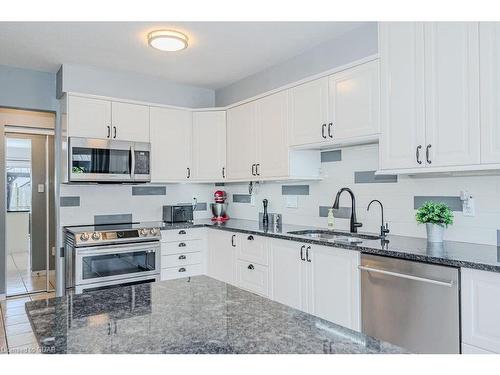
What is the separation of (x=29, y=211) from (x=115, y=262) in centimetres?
224

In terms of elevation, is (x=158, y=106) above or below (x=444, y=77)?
above

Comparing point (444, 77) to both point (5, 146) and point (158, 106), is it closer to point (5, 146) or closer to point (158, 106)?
point (158, 106)

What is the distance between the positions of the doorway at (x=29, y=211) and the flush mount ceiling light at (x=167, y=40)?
2.61 m

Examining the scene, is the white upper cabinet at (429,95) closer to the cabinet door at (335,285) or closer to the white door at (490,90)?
the white door at (490,90)

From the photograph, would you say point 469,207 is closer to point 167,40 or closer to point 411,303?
point 411,303

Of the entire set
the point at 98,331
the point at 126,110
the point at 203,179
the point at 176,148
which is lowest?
the point at 98,331

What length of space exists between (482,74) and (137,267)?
311cm

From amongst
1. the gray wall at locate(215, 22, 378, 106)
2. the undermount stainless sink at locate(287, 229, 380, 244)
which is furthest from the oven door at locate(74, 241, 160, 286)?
the gray wall at locate(215, 22, 378, 106)

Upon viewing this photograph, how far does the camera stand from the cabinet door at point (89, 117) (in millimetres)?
3527

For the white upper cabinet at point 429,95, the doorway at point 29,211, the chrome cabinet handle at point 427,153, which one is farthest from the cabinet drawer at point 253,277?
the doorway at point 29,211

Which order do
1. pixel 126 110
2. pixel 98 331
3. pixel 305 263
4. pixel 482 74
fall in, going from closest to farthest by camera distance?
pixel 98 331
pixel 482 74
pixel 305 263
pixel 126 110

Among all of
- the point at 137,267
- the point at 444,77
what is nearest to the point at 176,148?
the point at 137,267

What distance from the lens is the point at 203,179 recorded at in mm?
4215
